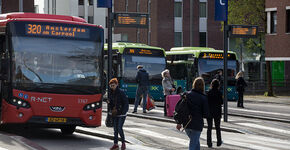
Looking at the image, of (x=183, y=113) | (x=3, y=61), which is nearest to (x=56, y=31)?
(x=3, y=61)

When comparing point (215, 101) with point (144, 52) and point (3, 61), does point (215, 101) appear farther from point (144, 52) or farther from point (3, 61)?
point (144, 52)

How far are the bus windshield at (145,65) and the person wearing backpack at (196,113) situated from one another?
1883 centimetres

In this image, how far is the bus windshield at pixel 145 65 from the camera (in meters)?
29.7

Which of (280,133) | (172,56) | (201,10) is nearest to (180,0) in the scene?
(201,10)

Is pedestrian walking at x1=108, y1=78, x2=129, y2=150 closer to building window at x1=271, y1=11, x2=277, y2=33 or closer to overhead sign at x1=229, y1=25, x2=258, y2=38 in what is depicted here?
overhead sign at x1=229, y1=25, x2=258, y2=38

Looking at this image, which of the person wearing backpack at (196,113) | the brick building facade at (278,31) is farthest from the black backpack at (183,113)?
the brick building facade at (278,31)

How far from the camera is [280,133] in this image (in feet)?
58.0

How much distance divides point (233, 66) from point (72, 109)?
19417mm

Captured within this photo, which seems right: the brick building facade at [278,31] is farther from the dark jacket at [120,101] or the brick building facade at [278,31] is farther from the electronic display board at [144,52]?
the dark jacket at [120,101]

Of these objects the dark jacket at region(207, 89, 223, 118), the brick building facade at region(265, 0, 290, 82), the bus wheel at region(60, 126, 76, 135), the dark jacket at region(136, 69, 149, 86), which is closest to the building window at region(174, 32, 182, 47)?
the brick building facade at region(265, 0, 290, 82)

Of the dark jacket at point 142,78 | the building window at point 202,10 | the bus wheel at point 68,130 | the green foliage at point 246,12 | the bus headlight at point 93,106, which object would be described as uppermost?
the building window at point 202,10

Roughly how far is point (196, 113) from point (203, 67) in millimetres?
21525

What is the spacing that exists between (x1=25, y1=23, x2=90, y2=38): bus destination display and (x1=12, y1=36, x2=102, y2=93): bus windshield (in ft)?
0.42

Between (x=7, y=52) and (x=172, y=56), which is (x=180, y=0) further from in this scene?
(x=7, y=52)
